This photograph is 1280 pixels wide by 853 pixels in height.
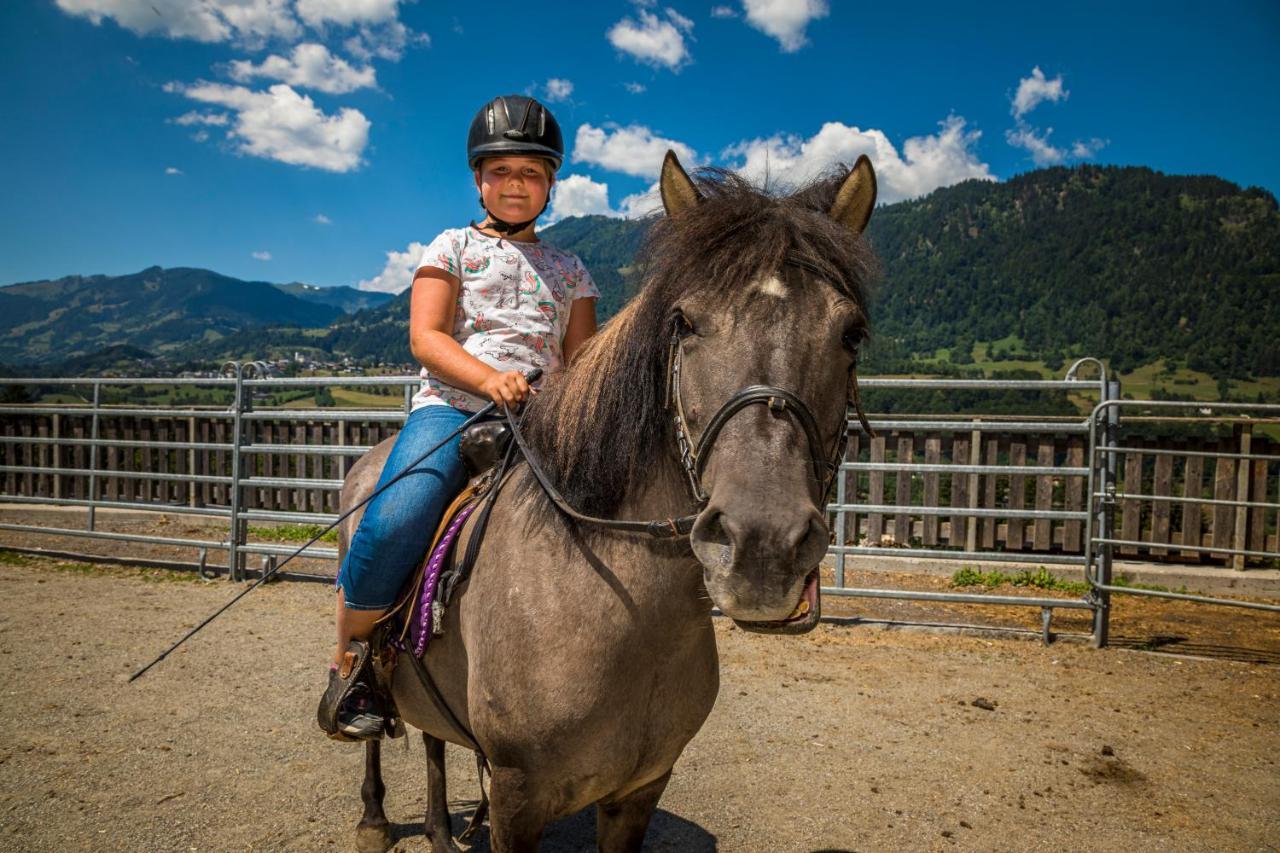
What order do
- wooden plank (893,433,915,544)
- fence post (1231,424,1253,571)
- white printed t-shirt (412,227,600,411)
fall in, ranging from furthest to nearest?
wooden plank (893,433,915,544)
fence post (1231,424,1253,571)
white printed t-shirt (412,227,600,411)

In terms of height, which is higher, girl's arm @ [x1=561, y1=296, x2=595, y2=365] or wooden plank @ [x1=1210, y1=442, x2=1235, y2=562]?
girl's arm @ [x1=561, y1=296, x2=595, y2=365]

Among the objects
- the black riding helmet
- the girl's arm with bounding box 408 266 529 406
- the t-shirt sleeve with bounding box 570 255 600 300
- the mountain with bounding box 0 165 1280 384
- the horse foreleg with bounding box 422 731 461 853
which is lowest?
the horse foreleg with bounding box 422 731 461 853

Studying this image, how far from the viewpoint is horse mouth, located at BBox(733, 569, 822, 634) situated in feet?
4.16

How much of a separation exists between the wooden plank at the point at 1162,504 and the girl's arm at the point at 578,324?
782cm

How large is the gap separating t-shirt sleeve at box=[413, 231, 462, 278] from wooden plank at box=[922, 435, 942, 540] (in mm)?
6080

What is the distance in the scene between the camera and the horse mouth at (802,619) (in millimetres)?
1269

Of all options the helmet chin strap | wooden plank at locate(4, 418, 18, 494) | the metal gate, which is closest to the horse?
the helmet chin strap

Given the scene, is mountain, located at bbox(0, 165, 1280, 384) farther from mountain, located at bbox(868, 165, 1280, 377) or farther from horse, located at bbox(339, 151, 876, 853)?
horse, located at bbox(339, 151, 876, 853)

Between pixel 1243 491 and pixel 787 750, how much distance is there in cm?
634

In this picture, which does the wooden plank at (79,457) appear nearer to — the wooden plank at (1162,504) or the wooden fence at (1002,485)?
the wooden fence at (1002,485)

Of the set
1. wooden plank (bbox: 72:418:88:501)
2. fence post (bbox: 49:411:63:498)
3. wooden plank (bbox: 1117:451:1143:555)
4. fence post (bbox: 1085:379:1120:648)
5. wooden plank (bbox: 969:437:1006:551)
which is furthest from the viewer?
wooden plank (bbox: 72:418:88:501)

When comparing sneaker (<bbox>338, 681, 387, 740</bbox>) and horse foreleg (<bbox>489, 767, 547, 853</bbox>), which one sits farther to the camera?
sneaker (<bbox>338, 681, 387, 740</bbox>)

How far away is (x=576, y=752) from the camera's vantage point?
1.63 metres

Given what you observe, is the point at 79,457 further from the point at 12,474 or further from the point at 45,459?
the point at 12,474
